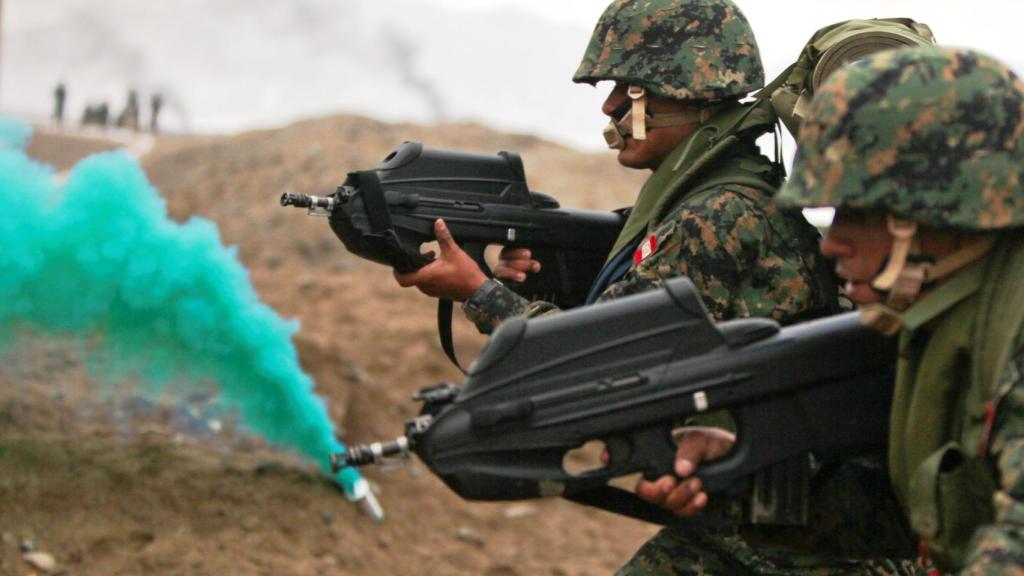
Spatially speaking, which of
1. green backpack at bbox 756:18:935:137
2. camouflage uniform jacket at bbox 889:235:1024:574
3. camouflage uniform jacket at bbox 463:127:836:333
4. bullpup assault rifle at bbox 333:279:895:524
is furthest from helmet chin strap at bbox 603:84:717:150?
camouflage uniform jacket at bbox 889:235:1024:574

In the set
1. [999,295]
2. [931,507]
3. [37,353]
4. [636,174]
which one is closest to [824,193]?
[999,295]

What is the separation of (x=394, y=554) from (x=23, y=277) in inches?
84.5

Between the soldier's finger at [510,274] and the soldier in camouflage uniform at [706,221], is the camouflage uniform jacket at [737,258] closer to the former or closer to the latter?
the soldier in camouflage uniform at [706,221]

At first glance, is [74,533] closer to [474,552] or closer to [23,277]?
[23,277]

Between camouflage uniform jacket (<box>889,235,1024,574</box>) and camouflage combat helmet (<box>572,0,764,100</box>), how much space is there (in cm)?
133

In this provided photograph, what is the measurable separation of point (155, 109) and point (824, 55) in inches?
726

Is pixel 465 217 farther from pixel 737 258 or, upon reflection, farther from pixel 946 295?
pixel 946 295

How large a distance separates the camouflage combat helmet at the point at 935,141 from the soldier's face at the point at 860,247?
0.07 meters

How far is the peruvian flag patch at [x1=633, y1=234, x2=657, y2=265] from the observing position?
3.48 m

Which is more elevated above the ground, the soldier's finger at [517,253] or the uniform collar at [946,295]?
the soldier's finger at [517,253]

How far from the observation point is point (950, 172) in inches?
96.6

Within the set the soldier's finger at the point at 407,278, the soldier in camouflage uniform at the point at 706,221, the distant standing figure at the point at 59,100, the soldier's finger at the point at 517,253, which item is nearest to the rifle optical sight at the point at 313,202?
the soldier's finger at the point at 407,278

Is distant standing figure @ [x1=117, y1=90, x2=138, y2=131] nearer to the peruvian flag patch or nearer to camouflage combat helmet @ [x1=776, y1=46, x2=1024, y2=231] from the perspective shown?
the peruvian flag patch

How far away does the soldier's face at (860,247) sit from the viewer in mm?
2557
